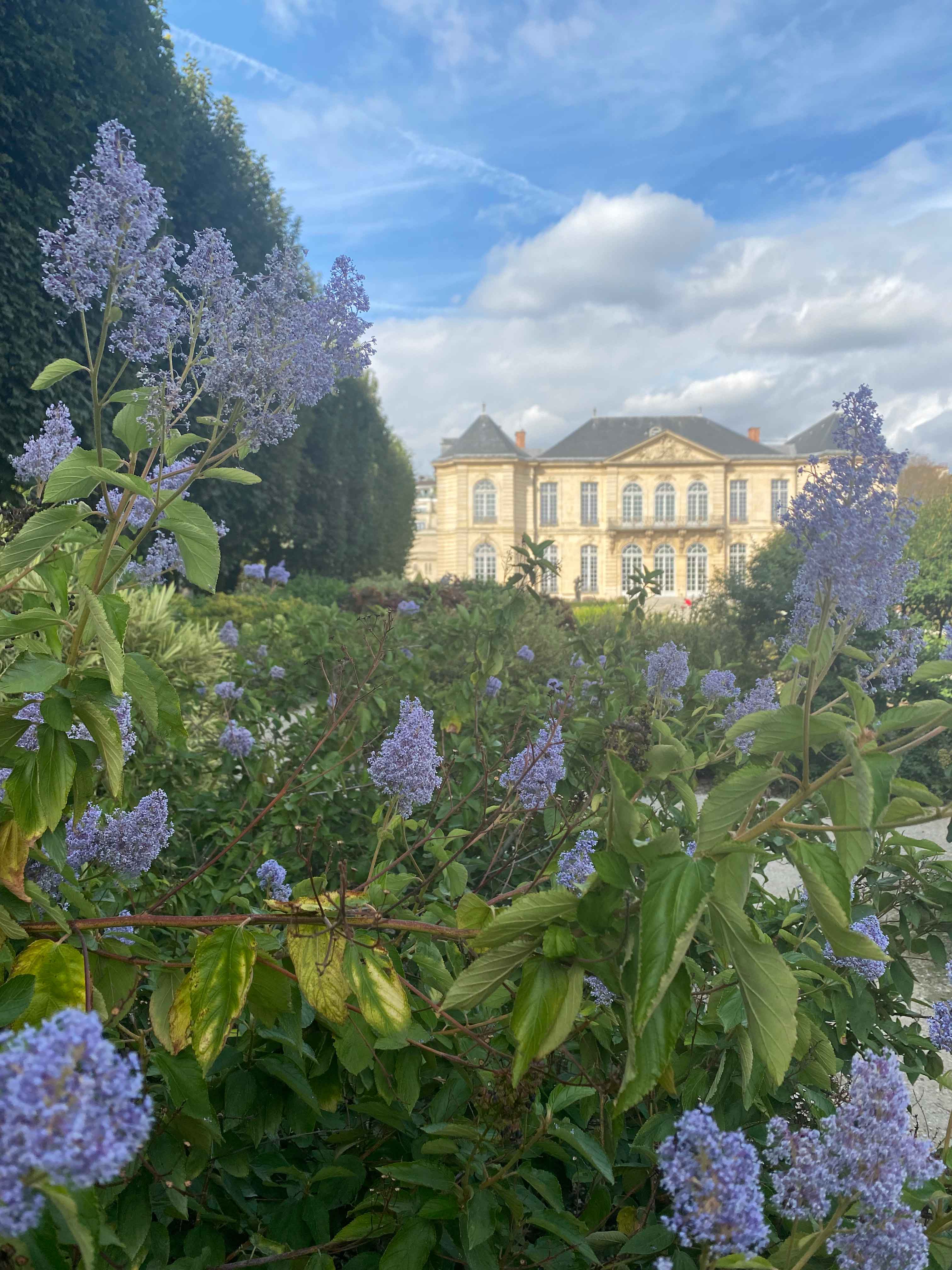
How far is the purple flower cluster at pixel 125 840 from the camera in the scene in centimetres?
153

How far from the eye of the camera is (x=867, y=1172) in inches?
34.6

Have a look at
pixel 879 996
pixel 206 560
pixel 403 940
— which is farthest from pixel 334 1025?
pixel 879 996

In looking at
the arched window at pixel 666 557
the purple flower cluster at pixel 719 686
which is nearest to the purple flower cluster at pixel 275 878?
the purple flower cluster at pixel 719 686

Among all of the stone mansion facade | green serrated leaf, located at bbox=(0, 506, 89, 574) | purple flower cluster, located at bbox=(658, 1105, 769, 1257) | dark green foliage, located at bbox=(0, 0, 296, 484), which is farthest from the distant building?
purple flower cluster, located at bbox=(658, 1105, 769, 1257)

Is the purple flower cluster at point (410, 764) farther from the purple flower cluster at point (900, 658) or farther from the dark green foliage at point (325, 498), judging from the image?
the dark green foliage at point (325, 498)

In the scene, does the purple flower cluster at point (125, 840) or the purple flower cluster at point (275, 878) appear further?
the purple flower cluster at point (275, 878)

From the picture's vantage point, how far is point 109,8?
11.9 meters

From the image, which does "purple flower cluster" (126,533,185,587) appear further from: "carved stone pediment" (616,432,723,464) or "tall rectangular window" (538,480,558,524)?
"tall rectangular window" (538,480,558,524)

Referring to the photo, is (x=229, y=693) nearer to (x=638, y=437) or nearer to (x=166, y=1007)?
(x=166, y=1007)

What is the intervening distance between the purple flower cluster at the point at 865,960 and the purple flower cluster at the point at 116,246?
1.73m

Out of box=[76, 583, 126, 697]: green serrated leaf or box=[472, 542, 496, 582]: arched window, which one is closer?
box=[76, 583, 126, 697]: green serrated leaf

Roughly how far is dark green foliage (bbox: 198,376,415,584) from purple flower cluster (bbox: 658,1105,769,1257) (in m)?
15.0

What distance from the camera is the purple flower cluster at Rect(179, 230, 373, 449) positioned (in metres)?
1.64

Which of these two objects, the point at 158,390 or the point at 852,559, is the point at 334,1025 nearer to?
the point at 158,390
